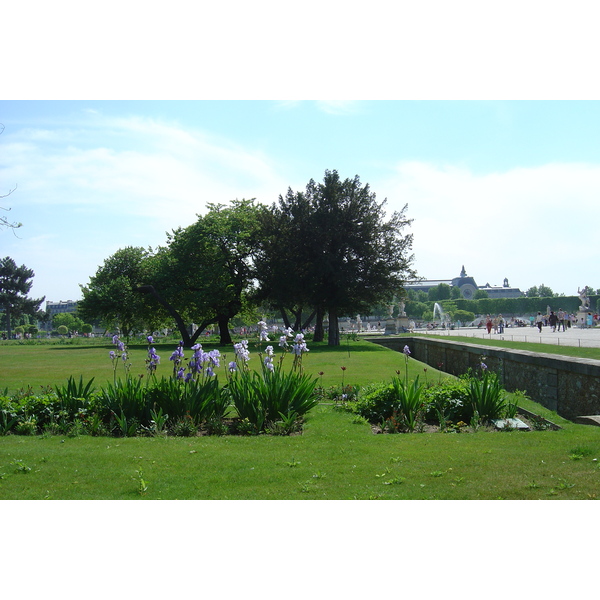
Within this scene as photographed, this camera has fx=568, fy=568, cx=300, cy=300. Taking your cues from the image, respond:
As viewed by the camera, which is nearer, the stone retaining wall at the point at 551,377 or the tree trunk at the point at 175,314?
the stone retaining wall at the point at 551,377

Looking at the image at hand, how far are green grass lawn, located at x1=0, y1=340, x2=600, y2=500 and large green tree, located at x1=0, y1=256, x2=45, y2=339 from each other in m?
20.2

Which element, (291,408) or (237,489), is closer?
(237,489)

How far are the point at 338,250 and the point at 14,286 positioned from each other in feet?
55.2

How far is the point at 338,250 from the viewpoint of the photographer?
31.1 m

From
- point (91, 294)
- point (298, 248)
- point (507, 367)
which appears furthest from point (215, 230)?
point (507, 367)

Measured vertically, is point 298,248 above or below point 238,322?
above

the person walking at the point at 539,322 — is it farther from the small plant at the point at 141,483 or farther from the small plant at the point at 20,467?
the small plant at the point at 20,467

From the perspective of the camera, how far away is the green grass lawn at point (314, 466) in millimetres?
4633

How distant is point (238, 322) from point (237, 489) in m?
79.0

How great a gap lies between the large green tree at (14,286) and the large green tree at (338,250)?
12962mm

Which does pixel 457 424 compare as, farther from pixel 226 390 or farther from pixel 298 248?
pixel 298 248

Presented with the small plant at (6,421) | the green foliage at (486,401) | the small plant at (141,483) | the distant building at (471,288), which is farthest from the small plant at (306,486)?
the distant building at (471,288)

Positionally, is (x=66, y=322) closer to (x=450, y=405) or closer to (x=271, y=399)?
(x=271, y=399)

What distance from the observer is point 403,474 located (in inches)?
200
